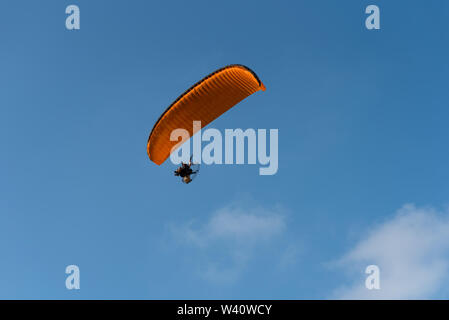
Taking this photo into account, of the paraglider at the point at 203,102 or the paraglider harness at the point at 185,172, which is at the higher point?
the paraglider at the point at 203,102

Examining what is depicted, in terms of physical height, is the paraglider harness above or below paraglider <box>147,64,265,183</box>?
below

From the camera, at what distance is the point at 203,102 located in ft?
93.8

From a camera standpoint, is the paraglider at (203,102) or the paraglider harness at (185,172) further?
the paraglider harness at (185,172)

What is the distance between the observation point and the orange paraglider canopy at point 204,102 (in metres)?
27.0

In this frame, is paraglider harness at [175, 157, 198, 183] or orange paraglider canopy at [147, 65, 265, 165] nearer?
orange paraglider canopy at [147, 65, 265, 165]

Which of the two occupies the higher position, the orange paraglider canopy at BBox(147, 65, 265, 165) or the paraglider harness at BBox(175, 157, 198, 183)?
the orange paraglider canopy at BBox(147, 65, 265, 165)

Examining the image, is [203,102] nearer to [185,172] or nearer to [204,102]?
[204,102]

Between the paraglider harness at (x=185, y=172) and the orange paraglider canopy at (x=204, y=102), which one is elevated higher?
the orange paraglider canopy at (x=204, y=102)

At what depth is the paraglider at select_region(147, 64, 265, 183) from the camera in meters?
27.0

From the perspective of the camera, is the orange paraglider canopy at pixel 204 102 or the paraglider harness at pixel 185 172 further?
the paraglider harness at pixel 185 172

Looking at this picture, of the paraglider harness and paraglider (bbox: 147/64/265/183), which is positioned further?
the paraglider harness

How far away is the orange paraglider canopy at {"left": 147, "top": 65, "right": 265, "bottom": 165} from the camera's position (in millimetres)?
27031
